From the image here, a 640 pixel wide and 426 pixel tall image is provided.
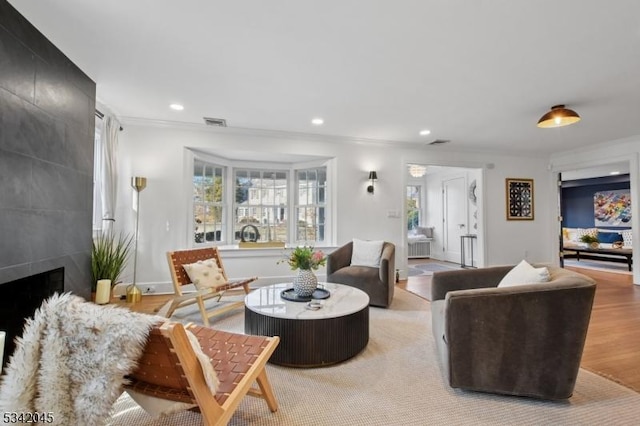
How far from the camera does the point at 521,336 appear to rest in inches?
66.1

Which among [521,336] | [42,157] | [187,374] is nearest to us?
[187,374]

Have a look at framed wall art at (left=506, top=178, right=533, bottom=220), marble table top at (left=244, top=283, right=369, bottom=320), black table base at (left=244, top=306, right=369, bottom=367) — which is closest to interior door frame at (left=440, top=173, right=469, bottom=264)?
framed wall art at (left=506, top=178, right=533, bottom=220)

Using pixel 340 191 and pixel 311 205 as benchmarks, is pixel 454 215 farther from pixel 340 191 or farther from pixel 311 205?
pixel 311 205

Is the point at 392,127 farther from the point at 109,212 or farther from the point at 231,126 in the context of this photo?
the point at 109,212

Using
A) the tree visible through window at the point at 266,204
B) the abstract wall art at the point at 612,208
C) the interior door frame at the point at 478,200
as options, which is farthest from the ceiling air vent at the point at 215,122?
the abstract wall art at the point at 612,208

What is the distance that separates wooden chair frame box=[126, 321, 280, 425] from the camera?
105cm

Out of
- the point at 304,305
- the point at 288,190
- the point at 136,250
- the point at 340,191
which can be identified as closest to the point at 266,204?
the point at 288,190

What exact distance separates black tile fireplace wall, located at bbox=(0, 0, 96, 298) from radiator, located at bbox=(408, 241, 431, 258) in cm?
674

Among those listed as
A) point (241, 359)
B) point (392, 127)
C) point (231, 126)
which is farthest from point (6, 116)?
point (392, 127)

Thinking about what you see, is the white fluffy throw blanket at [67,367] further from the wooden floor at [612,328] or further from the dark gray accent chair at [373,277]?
the dark gray accent chair at [373,277]

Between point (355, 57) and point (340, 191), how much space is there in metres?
2.63

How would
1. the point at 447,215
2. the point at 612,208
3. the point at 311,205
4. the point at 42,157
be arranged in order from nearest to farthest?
1. the point at 42,157
2. the point at 311,205
3. the point at 447,215
4. the point at 612,208

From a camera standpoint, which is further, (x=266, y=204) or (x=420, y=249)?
(x=420, y=249)

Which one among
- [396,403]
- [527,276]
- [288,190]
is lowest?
[396,403]
